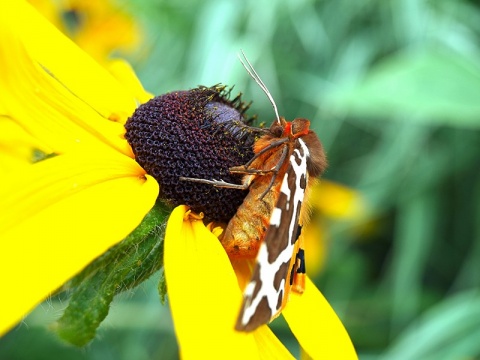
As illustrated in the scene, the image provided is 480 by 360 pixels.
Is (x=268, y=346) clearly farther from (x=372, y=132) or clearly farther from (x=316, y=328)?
(x=372, y=132)

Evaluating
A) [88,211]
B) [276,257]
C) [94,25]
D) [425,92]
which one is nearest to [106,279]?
[88,211]

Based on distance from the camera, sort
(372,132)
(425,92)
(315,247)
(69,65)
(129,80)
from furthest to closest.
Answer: (372,132) → (315,247) → (425,92) → (129,80) → (69,65)

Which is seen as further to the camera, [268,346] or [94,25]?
[94,25]

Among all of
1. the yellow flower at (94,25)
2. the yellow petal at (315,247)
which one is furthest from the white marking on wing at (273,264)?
the yellow petal at (315,247)

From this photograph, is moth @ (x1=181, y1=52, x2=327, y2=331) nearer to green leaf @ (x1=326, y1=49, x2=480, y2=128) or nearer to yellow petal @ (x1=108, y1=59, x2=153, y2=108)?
yellow petal @ (x1=108, y1=59, x2=153, y2=108)

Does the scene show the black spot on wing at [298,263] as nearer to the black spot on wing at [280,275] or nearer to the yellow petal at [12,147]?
the black spot on wing at [280,275]

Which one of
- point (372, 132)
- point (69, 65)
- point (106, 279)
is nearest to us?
point (106, 279)
